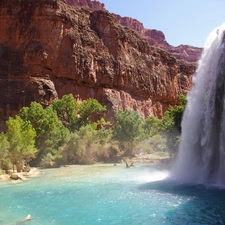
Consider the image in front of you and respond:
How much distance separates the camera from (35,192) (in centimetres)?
1582

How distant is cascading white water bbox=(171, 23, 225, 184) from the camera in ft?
59.8

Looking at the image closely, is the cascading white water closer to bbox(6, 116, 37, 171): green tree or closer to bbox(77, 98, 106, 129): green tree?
bbox(6, 116, 37, 171): green tree

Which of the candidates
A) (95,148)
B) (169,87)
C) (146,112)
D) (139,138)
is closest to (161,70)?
(169,87)

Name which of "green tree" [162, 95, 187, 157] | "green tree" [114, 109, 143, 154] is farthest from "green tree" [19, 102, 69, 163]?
"green tree" [162, 95, 187, 157]

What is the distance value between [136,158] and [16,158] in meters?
17.7

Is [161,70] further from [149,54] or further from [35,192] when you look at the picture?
[35,192]

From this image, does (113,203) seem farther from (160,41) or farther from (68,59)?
(160,41)

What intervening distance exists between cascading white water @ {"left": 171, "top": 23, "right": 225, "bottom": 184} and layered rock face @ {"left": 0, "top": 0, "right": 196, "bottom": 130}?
2598cm

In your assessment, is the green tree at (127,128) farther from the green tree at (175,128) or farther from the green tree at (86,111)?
the green tree at (86,111)

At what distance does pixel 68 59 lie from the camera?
4675 cm

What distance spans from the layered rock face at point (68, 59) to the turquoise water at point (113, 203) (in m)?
26.8

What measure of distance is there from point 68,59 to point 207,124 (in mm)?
31963

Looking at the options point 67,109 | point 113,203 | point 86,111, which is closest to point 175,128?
point 86,111

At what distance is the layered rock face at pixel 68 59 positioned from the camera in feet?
141
